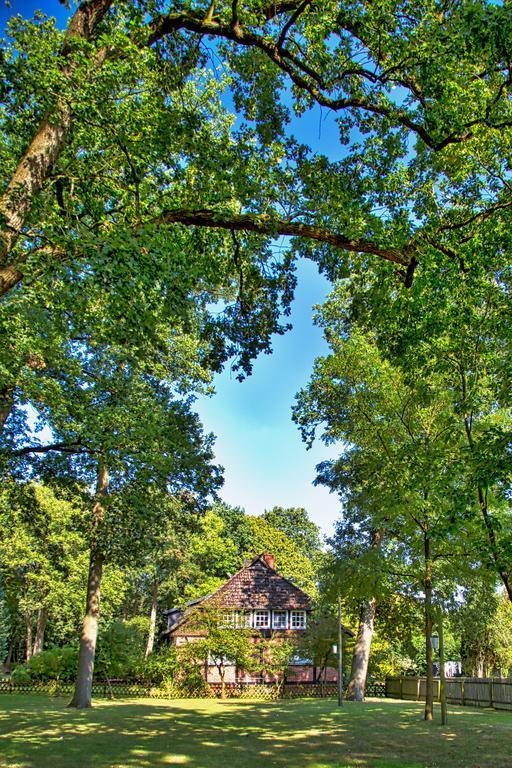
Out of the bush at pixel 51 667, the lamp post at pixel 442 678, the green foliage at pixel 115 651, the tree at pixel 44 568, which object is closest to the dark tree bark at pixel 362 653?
the lamp post at pixel 442 678

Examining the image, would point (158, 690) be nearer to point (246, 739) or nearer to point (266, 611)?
point (266, 611)

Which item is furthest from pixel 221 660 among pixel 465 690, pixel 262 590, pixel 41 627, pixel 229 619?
pixel 41 627

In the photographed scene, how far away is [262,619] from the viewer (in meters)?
35.7

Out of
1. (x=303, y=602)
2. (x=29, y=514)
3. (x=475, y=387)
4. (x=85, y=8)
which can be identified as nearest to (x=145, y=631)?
(x=303, y=602)

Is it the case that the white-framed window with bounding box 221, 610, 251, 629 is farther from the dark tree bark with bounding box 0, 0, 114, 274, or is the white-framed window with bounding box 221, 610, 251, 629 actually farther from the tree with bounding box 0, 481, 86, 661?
the dark tree bark with bounding box 0, 0, 114, 274

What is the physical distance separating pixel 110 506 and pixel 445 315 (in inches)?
533

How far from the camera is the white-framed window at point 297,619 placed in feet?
118

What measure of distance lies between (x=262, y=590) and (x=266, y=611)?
1299 mm

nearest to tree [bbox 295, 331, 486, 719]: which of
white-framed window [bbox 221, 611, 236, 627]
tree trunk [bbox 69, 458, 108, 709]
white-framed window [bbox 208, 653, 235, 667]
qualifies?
tree trunk [bbox 69, 458, 108, 709]

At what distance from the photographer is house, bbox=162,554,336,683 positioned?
106ft

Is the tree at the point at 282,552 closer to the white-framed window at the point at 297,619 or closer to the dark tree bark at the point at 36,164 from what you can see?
the white-framed window at the point at 297,619

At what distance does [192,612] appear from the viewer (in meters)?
28.4

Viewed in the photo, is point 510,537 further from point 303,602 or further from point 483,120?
point 303,602

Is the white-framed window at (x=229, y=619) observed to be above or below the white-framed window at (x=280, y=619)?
above
